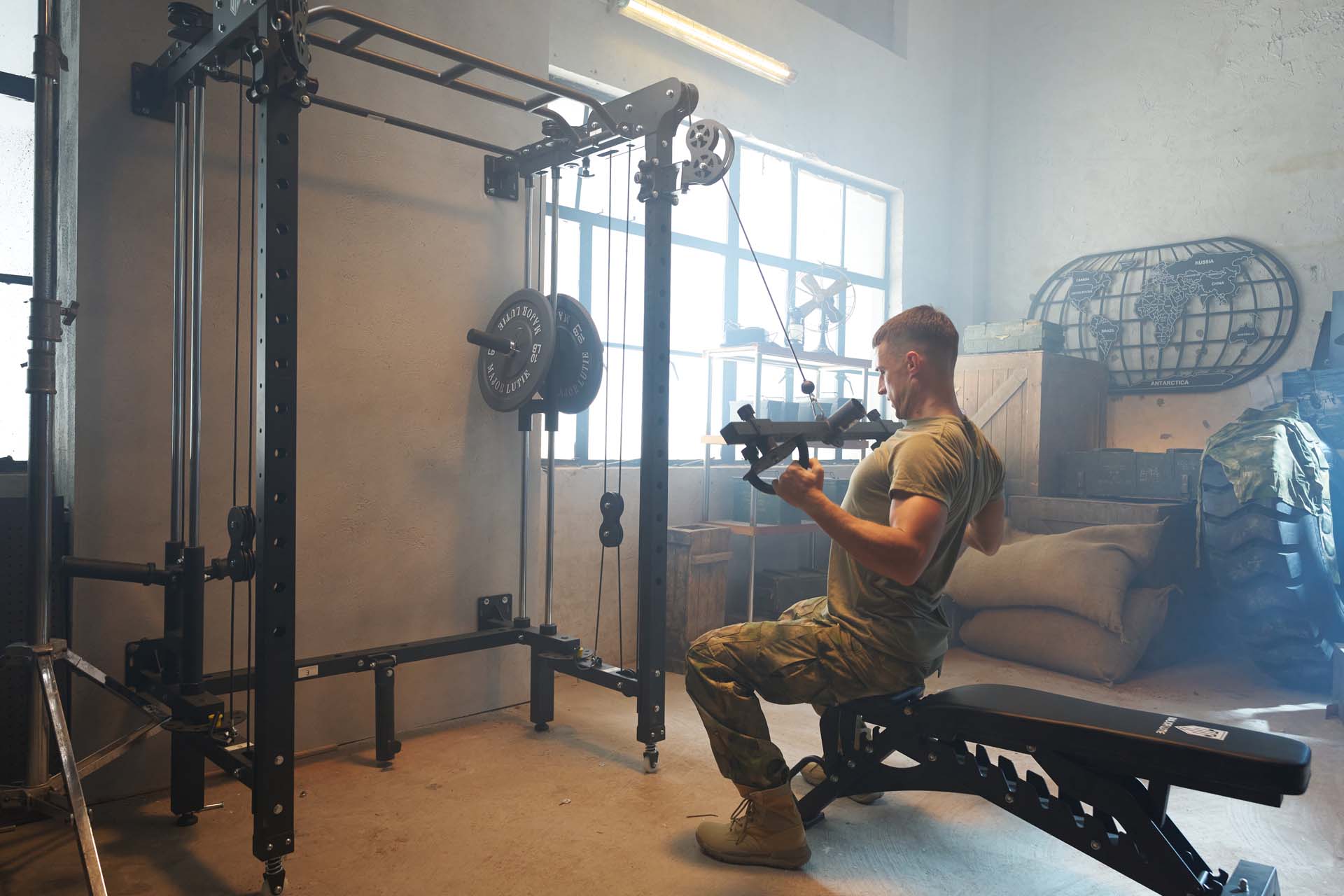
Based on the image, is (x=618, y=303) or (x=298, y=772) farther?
(x=618, y=303)

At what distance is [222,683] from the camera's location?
2.76 meters

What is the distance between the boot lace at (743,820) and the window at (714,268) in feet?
7.16

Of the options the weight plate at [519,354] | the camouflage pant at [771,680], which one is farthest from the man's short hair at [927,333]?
the weight plate at [519,354]

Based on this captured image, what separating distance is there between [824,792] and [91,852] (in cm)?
177

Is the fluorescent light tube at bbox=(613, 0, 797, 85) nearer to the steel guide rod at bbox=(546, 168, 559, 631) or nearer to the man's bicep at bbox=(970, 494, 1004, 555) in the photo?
the steel guide rod at bbox=(546, 168, 559, 631)

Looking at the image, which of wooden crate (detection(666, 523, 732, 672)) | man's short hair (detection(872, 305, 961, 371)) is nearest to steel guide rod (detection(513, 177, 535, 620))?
wooden crate (detection(666, 523, 732, 672))

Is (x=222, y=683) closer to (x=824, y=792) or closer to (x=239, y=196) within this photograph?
(x=239, y=196)

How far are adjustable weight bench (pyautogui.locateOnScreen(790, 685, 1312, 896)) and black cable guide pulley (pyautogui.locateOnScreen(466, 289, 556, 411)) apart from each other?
156 cm

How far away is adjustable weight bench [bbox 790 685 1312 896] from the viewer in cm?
182

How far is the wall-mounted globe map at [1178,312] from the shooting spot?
19.6ft

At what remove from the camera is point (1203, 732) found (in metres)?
1.92

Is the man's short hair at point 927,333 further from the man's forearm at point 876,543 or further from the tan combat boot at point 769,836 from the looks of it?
the tan combat boot at point 769,836

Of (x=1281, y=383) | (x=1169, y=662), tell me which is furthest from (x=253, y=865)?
(x=1281, y=383)

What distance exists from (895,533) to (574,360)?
164 centimetres
